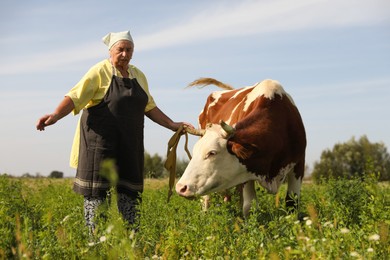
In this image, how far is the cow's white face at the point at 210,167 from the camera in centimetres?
699

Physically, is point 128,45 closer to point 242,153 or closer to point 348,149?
point 242,153

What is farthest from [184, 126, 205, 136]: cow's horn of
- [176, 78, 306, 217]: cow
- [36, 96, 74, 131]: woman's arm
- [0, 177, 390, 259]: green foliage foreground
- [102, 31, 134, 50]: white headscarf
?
[36, 96, 74, 131]: woman's arm

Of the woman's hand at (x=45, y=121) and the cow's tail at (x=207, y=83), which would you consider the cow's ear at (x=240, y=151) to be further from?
the cow's tail at (x=207, y=83)

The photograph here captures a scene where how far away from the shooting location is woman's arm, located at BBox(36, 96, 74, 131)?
616 cm

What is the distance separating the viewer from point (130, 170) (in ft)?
→ 21.9

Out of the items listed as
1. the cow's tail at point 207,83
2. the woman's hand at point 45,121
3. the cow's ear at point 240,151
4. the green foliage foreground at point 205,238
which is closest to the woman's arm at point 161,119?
the cow's ear at point 240,151

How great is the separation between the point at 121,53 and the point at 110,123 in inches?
32.4

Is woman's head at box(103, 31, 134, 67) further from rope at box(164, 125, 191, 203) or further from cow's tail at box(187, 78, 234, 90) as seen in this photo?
cow's tail at box(187, 78, 234, 90)

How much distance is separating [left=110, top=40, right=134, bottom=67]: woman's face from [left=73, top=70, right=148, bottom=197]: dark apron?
0.67 ft

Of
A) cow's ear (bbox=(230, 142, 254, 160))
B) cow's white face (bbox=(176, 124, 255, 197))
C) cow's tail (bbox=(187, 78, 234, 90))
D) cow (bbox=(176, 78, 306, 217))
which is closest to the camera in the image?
cow's white face (bbox=(176, 124, 255, 197))

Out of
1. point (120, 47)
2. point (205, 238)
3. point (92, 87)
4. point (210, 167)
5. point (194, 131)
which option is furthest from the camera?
point (194, 131)

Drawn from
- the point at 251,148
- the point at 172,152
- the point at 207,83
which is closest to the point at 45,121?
the point at 172,152

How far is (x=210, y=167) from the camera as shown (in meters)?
7.09

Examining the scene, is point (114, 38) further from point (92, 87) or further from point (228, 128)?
point (228, 128)
